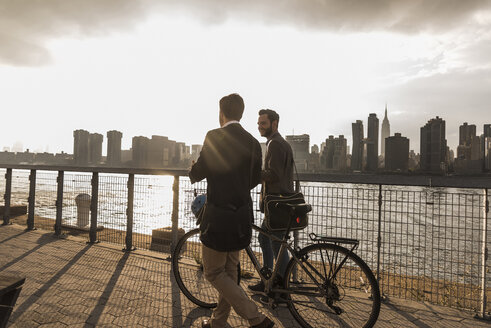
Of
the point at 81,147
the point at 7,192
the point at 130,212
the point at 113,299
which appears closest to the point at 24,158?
the point at 81,147

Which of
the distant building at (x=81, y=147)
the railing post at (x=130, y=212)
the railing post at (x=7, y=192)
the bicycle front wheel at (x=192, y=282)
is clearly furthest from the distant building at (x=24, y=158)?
the bicycle front wheel at (x=192, y=282)

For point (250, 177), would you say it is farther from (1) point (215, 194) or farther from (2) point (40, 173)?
(2) point (40, 173)

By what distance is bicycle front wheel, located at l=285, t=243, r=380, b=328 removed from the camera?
111 inches

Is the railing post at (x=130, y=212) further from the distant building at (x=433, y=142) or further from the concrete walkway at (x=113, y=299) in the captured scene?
the distant building at (x=433, y=142)

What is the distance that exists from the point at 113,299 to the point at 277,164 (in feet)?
8.04

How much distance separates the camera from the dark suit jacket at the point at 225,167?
244 cm

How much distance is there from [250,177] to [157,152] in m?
90.7

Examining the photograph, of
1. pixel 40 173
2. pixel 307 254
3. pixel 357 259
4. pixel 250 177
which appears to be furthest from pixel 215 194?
pixel 40 173

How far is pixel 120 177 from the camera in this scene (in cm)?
582

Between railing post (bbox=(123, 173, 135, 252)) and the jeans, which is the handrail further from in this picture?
the jeans

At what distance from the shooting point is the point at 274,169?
11.2 feet

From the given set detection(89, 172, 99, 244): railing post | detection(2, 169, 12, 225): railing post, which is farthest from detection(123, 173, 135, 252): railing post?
detection(2, 169, 12, 225): railing post

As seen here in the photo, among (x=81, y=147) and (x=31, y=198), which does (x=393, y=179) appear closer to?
(x=31, y=198)

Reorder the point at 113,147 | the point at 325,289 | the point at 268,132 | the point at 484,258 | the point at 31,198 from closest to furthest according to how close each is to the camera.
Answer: the point at 325,289 → the point at 484,258 → the point at 268,132 → the point at 31,198 → the point at 113,147
